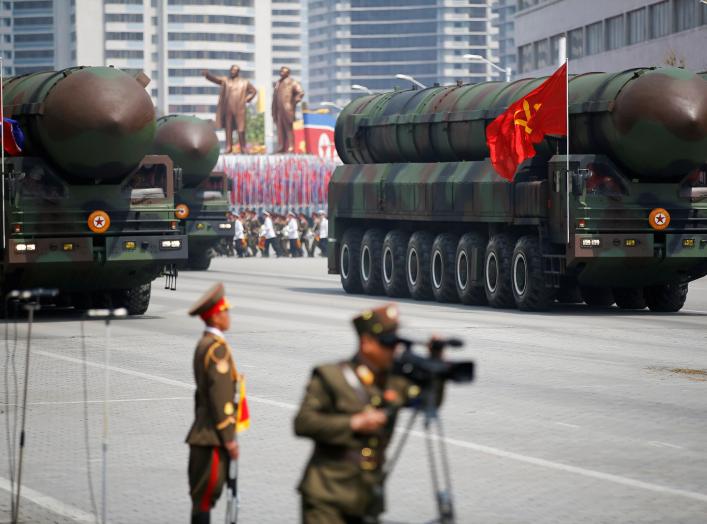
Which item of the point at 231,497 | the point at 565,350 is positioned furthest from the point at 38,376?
the point at 231,497

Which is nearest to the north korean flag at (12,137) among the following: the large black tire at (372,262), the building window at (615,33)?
the large black tire at (372,262)

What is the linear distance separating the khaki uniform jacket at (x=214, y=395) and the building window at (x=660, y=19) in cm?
6399

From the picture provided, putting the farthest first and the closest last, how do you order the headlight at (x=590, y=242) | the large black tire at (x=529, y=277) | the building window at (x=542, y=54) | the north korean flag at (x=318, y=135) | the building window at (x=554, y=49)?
the north korean flag at (x=318, y=135)
the building window at (x=542, y=54)
the building window at (x=554, y=49)
the large black tire at (x=529, y=277)
the headlight at (x=590, y=242)

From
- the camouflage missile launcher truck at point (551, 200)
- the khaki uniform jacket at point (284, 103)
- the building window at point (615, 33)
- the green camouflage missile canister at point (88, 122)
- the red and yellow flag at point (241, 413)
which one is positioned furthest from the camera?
the khaki uniform jacket at point (284, 103)

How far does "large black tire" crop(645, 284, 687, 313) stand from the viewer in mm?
30875

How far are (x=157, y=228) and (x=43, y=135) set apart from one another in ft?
7.90

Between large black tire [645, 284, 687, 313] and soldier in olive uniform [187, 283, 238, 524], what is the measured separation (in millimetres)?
21988

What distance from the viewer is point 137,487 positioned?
12.5 metres

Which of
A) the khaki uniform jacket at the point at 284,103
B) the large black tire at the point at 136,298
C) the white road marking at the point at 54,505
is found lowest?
the white road marking at the point at 54,505

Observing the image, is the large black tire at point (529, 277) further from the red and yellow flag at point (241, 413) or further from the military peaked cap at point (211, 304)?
the military peaked cap at point (211, 304)

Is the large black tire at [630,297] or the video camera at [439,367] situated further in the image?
the large black tire at [630,297]

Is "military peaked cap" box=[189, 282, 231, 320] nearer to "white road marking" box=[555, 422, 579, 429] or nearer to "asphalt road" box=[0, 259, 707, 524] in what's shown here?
"asphalt road" box=[0, 259, 707, 524]

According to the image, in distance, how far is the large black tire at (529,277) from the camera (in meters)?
29.6

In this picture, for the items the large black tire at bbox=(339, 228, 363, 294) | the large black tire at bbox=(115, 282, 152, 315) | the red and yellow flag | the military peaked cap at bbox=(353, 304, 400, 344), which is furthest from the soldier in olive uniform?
the large black tire at bbox=(339, 228, 363, 294)
